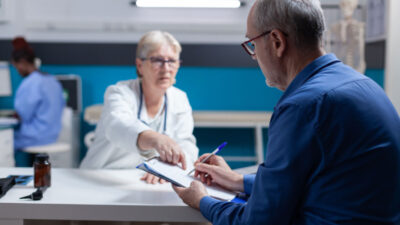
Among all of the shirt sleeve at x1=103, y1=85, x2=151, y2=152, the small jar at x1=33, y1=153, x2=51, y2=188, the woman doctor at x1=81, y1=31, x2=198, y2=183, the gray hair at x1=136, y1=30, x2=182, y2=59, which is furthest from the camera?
the gray hair at x1=136, y1=30, x2=182, y2=59

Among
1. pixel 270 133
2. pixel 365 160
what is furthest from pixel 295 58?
pixel 365 160

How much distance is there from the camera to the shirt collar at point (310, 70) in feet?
3.27

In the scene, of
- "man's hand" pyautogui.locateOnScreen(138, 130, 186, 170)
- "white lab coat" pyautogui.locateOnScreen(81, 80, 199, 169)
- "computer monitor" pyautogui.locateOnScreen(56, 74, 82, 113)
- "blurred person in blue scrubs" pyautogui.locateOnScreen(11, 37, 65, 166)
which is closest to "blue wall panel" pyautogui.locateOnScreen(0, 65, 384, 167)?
"computer monitor" pyautogui.locateOnScreen(56, 74, 82, 113)

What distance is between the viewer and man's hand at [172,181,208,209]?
1.28m

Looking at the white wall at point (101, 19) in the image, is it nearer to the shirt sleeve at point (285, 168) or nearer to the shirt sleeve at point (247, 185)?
the shirt sleeve at point (247, 185)

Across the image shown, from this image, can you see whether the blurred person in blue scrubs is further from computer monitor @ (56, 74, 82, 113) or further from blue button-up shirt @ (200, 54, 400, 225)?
blue button-up shirt @ (200, 54, 400, 225)

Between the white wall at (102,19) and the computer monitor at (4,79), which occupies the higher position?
the white wall at (102,19)

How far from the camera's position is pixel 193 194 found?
1302 mm

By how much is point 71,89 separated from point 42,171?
11.6 feet

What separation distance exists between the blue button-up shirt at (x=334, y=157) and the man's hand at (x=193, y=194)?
35 centimetres

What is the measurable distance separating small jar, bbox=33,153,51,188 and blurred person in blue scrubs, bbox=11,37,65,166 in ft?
9.42

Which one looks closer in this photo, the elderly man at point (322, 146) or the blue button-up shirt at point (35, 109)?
the elderly man at point (322, 146)

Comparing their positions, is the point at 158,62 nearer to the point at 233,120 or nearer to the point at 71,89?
the point at 233,120

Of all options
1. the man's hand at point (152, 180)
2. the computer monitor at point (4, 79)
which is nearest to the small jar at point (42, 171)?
the man's hand at point (152, 180)
